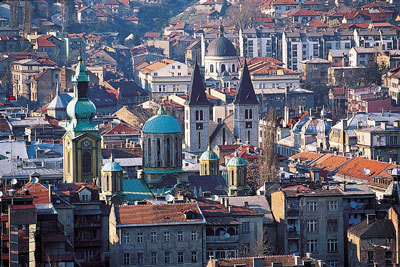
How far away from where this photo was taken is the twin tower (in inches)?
5281

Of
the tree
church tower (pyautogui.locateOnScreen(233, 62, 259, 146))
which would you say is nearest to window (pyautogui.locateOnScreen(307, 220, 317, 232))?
the tree

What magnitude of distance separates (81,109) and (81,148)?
2.50 metres

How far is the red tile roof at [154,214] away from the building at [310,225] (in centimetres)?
557

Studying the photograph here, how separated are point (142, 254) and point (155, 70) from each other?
9151cm

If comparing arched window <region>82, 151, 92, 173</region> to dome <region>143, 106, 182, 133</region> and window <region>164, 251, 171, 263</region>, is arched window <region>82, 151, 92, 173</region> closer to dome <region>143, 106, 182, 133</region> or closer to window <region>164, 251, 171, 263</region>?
dome <region>143, 106, 182, 133</region>

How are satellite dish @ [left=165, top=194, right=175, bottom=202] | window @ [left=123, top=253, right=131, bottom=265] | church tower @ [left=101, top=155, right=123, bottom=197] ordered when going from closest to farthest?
window @ [left=123, top=253, right=131, bottom=265] → satellite dish @ [left=165, top=194, right=175, bottom=202] → church tower @ [left=101, top=155, right=123, bottom=197]

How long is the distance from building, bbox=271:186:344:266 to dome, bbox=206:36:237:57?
81.4 meters

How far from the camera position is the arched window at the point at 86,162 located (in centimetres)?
10150

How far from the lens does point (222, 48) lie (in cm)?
17025

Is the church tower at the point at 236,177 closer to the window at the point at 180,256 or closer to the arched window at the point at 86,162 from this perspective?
the arched window at the point at 86,162

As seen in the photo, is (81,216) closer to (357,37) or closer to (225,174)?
(225,174)

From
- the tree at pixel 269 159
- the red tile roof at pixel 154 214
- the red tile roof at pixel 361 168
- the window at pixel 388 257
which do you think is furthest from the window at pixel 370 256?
the red tile roof at pixel 361 168

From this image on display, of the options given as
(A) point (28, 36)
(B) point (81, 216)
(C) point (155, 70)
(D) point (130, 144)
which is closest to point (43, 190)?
(B) point (81, 216)

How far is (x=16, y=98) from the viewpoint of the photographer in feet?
532
